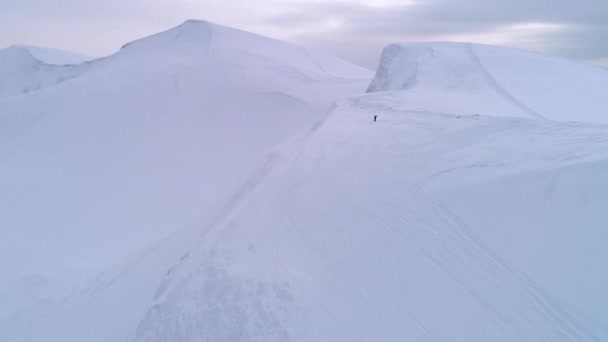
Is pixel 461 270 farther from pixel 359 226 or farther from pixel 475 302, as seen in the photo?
pixel 359 226

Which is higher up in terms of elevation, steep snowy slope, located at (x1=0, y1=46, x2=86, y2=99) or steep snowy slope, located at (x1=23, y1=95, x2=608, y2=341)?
steep snowy slope, located at (x1=23, y1=95, x2=608, y2=341)

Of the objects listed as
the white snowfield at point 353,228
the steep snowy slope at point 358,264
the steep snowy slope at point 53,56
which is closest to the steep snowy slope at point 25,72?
the steep snowy slope at point 53,56

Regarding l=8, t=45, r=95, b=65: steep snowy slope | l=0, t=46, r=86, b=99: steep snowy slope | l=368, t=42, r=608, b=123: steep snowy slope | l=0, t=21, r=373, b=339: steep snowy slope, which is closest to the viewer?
l=368, t=42, r=608, b=123: steep snowy slope

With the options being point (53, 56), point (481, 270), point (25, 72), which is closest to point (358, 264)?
point (481, 270)

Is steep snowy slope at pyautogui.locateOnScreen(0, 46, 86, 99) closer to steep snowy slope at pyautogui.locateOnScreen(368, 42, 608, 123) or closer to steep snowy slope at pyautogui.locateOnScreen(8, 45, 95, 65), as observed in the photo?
steep snowy slope at pyautogui.locateOnScreen(8, 45, 95, 65)

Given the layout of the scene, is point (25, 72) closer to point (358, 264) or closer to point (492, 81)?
point (492, 81)

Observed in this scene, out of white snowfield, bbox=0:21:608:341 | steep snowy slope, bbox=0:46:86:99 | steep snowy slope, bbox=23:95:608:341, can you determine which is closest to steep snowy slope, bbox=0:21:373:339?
white snowfield, bbox=0:21:608:341
